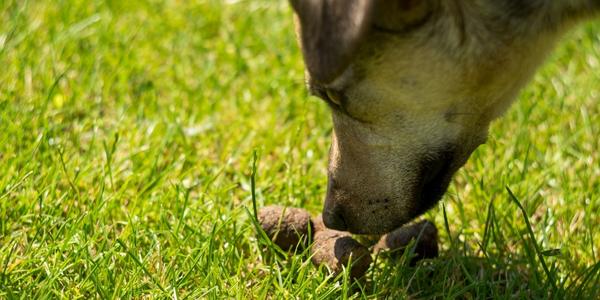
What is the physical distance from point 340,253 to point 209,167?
1121mm

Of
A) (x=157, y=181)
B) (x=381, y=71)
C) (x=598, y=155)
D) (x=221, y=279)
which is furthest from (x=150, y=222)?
(x=598, y=155)

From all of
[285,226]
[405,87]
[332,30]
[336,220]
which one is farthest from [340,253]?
[332,30]

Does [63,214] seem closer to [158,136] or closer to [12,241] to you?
[12,241]

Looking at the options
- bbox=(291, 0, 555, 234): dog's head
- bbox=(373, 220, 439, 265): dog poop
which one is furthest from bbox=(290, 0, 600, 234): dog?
bbox=(373, 220, 439, 265): dog poop

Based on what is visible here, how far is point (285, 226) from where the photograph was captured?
152 inches

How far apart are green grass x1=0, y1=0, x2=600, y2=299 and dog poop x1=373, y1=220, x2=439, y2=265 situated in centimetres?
8

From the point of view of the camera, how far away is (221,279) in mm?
3678

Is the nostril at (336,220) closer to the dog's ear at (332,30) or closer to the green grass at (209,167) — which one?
the green grass at (209,167)

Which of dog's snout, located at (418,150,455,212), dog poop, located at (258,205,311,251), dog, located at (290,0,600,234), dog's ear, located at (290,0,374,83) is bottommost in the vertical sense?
dog poop, located at (258,205,311,251)

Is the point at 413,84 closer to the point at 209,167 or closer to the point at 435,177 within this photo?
the point at 435,177

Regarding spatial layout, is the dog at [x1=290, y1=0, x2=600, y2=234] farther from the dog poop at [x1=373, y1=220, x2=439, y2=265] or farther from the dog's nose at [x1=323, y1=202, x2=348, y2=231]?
the dog poop at [x1=373, y1=220, x2=439, y2=265]

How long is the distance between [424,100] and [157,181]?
1.37m

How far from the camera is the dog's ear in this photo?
2922 millimetres

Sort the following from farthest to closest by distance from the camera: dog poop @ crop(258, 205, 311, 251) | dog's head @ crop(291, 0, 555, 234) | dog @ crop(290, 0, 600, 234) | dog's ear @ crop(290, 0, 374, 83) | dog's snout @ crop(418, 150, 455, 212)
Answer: dog poop @ crop(258, 205, 311, 251)
dog's snout @ crop(418, 150, 455, 212)
dog @ crop(290, 0, 600, 234)
dog's head @ crop(291, 0, 555, 234)
dog's ear @ crop(290, 0, 374, 83)
